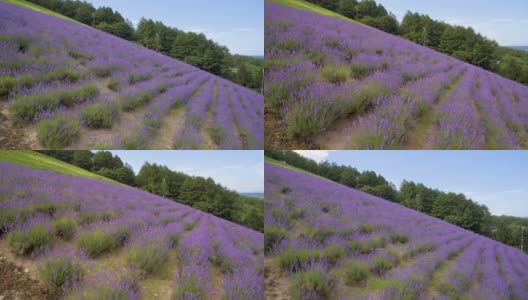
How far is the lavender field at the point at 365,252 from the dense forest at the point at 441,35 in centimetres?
177

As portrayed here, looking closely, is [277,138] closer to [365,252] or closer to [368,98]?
[368,98]

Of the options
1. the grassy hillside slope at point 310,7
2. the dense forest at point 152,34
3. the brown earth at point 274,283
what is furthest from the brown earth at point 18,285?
the grassy hillside slope at point 310,7

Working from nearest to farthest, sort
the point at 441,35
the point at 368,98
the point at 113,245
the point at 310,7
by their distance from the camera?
the point at 368,98
the point at 113,245
the point at 310,7
the point at 441,35

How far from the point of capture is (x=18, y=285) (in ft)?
5.72

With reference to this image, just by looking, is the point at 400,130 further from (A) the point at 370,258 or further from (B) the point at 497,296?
(B) the point at 497,296

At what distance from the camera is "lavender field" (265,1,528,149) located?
1791mm

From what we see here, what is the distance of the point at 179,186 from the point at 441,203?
8.56 ft

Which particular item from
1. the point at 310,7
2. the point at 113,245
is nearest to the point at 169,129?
the point at 113,245

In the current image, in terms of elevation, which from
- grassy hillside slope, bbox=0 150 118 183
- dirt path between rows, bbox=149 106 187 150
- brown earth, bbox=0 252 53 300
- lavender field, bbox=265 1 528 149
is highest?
lavender field, bbox=265 1 528 149

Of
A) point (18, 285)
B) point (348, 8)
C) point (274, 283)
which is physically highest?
point (348, 8)

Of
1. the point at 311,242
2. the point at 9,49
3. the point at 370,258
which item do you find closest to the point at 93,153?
the point at 9,49

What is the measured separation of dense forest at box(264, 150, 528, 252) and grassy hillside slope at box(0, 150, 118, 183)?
2.06 metres

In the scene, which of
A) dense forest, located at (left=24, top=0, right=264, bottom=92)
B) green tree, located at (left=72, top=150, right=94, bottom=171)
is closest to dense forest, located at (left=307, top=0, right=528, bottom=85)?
dense forest, located at (left=24, top=0, right=264, bottom=92)

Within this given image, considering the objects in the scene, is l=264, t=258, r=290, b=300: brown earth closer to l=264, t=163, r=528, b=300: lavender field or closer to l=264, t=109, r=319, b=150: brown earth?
l=264, t=163, r=528, b=300: lavender field
